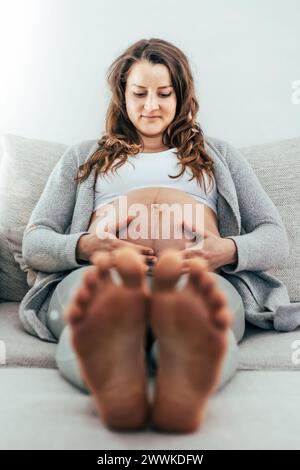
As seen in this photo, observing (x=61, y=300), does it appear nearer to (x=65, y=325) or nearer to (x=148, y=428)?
(x=65, y=325)

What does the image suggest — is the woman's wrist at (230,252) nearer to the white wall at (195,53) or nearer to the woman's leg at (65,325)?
the woman's leg at (65,325)

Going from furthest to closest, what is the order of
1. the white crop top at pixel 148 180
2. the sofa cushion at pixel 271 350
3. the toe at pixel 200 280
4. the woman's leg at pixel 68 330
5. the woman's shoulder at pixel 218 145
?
1. the woman's shoulder at pixel 218 145
2. the white crop top at pixel 148 180
3. the sofa cushion at pixel 271 350
4. the woman's leg at pixel 68 330
5. the toe at pixel 200 280

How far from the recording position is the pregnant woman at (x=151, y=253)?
62 cm

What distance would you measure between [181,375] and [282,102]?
4.56 feet

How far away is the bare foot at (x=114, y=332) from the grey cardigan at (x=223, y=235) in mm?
482

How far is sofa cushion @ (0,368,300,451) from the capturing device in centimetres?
68

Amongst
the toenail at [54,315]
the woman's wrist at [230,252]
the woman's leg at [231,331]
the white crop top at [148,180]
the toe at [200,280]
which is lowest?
the toenail at [54,315]

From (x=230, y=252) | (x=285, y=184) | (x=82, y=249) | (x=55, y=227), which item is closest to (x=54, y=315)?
(x=82, y=249)

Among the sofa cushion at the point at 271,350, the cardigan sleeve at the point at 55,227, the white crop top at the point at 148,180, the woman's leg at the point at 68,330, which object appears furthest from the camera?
the white crop top at the point at 148,180

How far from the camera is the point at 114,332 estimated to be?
0.63m

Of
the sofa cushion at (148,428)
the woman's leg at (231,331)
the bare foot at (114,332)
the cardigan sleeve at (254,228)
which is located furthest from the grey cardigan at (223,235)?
the bare foot at (114,332)

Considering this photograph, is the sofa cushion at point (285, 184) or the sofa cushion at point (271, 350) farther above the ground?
the sofa cushion at point (285, 184)

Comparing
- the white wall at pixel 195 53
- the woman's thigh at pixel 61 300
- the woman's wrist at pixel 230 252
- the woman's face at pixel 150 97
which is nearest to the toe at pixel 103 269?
the woman's thigh at pixel 61 300

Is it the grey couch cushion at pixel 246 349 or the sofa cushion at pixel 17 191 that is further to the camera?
the sofa cushion at pixel 17 191
